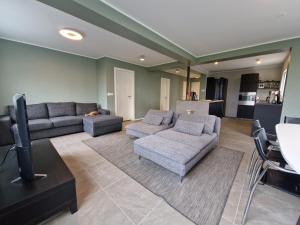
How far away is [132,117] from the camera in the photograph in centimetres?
600

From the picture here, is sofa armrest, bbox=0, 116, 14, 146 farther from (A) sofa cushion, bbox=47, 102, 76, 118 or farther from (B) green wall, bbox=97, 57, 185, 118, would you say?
(B) green wall, bbox=97, 57, 185, 118

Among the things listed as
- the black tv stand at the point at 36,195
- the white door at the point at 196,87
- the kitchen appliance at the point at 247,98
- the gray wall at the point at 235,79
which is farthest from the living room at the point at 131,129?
the white door at the point at 196,87

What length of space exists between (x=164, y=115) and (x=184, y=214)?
7.76 ft

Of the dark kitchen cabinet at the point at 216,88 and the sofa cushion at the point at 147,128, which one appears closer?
the sofa cushion at the point at 147,128

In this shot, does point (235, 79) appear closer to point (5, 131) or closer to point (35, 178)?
point (35, 178)

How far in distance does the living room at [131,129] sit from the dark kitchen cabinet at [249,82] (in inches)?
123

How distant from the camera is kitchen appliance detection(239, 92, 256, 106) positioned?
6.22 meters

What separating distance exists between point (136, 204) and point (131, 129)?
1.93 m

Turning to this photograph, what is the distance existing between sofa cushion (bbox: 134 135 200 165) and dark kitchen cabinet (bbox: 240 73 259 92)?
235 inches

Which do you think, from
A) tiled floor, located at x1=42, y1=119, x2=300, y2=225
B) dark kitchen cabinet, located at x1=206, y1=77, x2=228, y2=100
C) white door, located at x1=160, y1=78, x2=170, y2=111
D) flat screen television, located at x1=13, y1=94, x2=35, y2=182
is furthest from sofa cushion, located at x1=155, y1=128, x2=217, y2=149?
dark kitchen cabinet, located at x1=206, y1=77, x2=228, y2=100

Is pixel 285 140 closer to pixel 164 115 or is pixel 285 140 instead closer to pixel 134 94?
pixel 164 115

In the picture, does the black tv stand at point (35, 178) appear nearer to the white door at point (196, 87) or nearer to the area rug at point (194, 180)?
the area rug at point (194, 180)

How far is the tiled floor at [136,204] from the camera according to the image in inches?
51.3

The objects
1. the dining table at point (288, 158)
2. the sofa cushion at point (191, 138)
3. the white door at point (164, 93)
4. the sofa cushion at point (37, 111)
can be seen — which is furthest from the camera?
the white door at point (164, 93)
